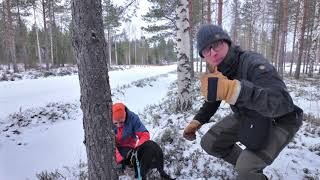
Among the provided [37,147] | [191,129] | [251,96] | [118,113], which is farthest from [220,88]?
[37,147]

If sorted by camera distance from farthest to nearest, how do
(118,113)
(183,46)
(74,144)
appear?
(183,46) < (74,144) < (118,113)

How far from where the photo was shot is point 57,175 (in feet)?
14.0

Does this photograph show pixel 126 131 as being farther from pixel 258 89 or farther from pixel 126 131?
pixel 258 89

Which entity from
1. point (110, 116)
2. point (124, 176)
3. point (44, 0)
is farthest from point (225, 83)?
point (44, 0)

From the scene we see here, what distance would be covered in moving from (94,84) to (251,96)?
1.44 m

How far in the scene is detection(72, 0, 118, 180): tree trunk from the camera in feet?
8.18

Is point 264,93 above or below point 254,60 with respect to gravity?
below

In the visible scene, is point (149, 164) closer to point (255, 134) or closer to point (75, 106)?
point (255, 134)

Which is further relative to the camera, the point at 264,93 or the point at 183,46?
the point at 183,46

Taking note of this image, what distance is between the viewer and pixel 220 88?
1.94 metres

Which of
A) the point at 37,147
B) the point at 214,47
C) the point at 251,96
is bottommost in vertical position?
the point at 37,147

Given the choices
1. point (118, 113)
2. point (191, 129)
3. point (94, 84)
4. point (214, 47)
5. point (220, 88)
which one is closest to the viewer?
point (220, 88)

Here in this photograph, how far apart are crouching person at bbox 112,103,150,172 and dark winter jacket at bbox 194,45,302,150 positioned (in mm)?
1788

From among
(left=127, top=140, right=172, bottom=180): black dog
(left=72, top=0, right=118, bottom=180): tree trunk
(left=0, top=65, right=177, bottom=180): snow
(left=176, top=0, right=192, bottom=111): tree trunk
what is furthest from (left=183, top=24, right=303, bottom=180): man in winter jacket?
(left=176, top=0, right=192, bottom=111): tree trunk
